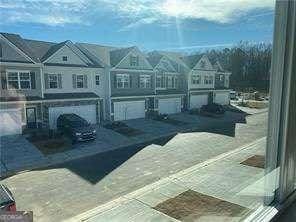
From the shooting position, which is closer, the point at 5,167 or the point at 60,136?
the point at 5,167

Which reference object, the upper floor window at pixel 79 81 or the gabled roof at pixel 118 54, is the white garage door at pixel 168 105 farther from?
the upper floor window at pixel 79 81

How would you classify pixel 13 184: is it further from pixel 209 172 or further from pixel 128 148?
pixel 209 172

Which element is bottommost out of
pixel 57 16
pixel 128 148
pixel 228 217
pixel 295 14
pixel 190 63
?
pixel 228 217

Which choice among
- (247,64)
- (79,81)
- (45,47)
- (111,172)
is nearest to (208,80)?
(247,64)

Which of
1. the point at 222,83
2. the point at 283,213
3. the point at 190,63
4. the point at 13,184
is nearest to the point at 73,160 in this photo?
the point at 13,184

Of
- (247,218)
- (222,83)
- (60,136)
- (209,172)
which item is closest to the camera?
(60,136)

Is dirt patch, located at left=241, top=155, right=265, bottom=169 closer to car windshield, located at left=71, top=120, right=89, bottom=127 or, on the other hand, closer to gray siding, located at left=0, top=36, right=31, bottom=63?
car windshield, located at left=71, top=120, right=89, bottom=127

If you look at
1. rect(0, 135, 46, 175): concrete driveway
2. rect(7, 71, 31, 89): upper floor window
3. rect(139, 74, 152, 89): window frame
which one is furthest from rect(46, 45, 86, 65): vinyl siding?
rect(139, 74, 152, 89): window frame
